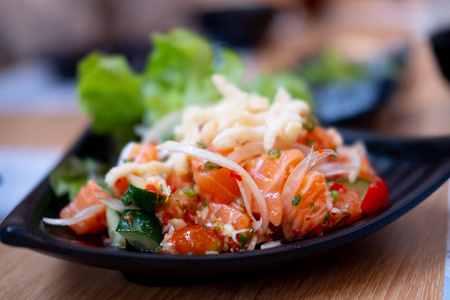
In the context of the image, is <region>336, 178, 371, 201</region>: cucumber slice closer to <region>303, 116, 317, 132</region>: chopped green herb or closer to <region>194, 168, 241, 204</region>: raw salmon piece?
<region>303, 116, 317, 132</region>: chopped green herb

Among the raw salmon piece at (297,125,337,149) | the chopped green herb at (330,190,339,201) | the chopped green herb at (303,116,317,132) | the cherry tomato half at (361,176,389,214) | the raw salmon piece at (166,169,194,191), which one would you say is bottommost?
the cherry tomato half at (361,176,389,214)

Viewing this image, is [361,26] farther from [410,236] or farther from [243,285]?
[243,285]

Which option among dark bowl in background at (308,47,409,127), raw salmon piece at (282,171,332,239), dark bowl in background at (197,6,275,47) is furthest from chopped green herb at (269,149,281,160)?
dark bowl in background at (197,6,275,47)

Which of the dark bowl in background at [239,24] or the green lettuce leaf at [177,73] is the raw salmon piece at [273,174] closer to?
the green lettuce leaf at [177,73]

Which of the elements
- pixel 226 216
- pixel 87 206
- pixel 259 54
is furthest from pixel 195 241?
pixel 259 54

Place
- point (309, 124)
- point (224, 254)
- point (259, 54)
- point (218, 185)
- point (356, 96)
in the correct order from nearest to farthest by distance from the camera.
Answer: point (224, 254), point (218, 185), point (309, 124), point (356, 96), point (259, 54)

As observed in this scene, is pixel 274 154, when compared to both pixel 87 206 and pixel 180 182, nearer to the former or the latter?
pixel 180 182
